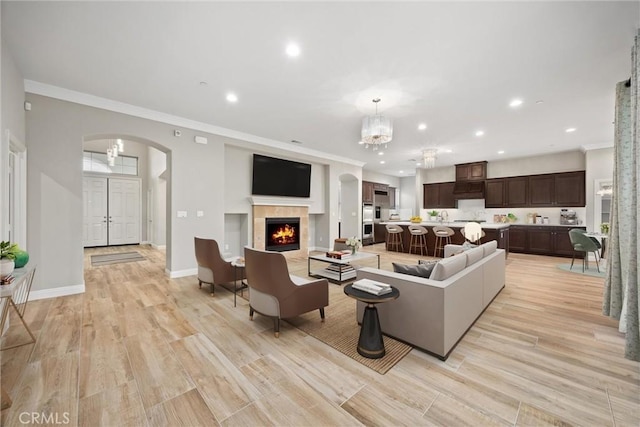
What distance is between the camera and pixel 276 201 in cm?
675

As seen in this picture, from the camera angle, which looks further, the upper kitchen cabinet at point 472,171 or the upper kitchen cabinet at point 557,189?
the upper kitchen cabinet at point 472,171

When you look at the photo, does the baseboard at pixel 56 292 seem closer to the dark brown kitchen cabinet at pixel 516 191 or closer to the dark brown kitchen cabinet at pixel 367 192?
the dark brown kitchen cabinet at pixel 367 192

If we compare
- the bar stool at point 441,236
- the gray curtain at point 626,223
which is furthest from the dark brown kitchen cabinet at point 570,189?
the gray curtain at point 626,223

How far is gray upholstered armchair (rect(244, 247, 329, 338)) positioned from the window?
29.7 feet

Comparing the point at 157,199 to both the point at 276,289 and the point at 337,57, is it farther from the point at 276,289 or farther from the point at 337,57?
the point at 337,57

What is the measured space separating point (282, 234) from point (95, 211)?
6.54m

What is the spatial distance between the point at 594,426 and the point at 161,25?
4489 millimetres

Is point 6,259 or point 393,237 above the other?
point 6,259

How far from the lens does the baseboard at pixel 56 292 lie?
11.8 ft

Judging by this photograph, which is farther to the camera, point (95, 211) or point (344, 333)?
point (95, 211)

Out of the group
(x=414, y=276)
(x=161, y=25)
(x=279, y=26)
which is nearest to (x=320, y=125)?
(x=279, y=26)

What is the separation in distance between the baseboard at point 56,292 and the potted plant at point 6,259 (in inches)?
81.6

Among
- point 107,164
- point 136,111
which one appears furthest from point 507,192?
point 107,164

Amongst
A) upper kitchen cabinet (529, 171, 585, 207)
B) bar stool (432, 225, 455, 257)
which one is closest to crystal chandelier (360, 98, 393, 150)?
bar stool (432, 225, 455, 257)
